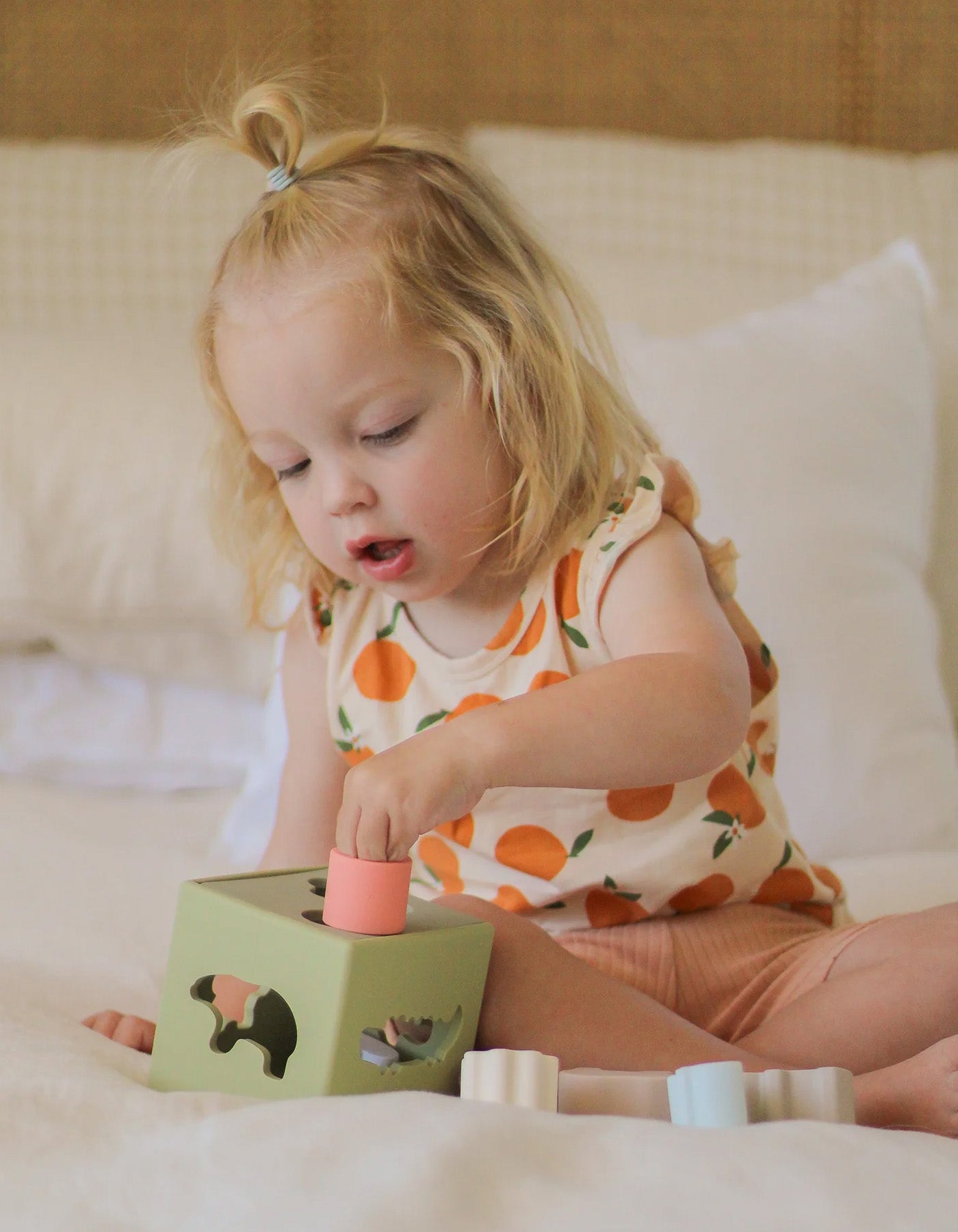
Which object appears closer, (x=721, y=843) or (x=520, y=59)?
(x=721, y=843)

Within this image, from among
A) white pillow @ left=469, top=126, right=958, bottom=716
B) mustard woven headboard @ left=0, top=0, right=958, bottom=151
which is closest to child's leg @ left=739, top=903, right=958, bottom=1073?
white pillow @ left=469, top=126, right=958, bottom=716

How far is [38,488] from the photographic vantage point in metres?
1.32

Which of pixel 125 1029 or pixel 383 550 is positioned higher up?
pixel 383 550

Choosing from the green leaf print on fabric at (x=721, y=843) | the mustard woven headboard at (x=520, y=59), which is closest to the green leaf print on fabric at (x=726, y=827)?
the green leaf print on fabric at (x=721, y=843)

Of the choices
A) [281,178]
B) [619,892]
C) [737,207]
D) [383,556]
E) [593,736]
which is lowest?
[619,892]

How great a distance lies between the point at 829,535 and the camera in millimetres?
1287

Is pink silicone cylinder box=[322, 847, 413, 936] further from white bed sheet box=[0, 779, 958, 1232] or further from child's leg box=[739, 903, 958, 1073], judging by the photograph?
child's leg box=[739, 903, 958, 1073]

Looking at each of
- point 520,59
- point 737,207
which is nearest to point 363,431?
point 737,207

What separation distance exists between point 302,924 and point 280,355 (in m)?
0.39

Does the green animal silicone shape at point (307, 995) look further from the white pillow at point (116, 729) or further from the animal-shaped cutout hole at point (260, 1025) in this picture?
the white pillow at point (116, 729)

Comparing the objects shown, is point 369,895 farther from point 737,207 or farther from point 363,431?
point 737,207

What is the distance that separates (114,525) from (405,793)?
2.39 ft

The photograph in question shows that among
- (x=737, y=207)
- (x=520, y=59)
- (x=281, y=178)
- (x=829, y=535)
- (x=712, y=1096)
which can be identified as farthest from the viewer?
(x=520, y=59)

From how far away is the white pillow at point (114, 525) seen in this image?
131 cm
